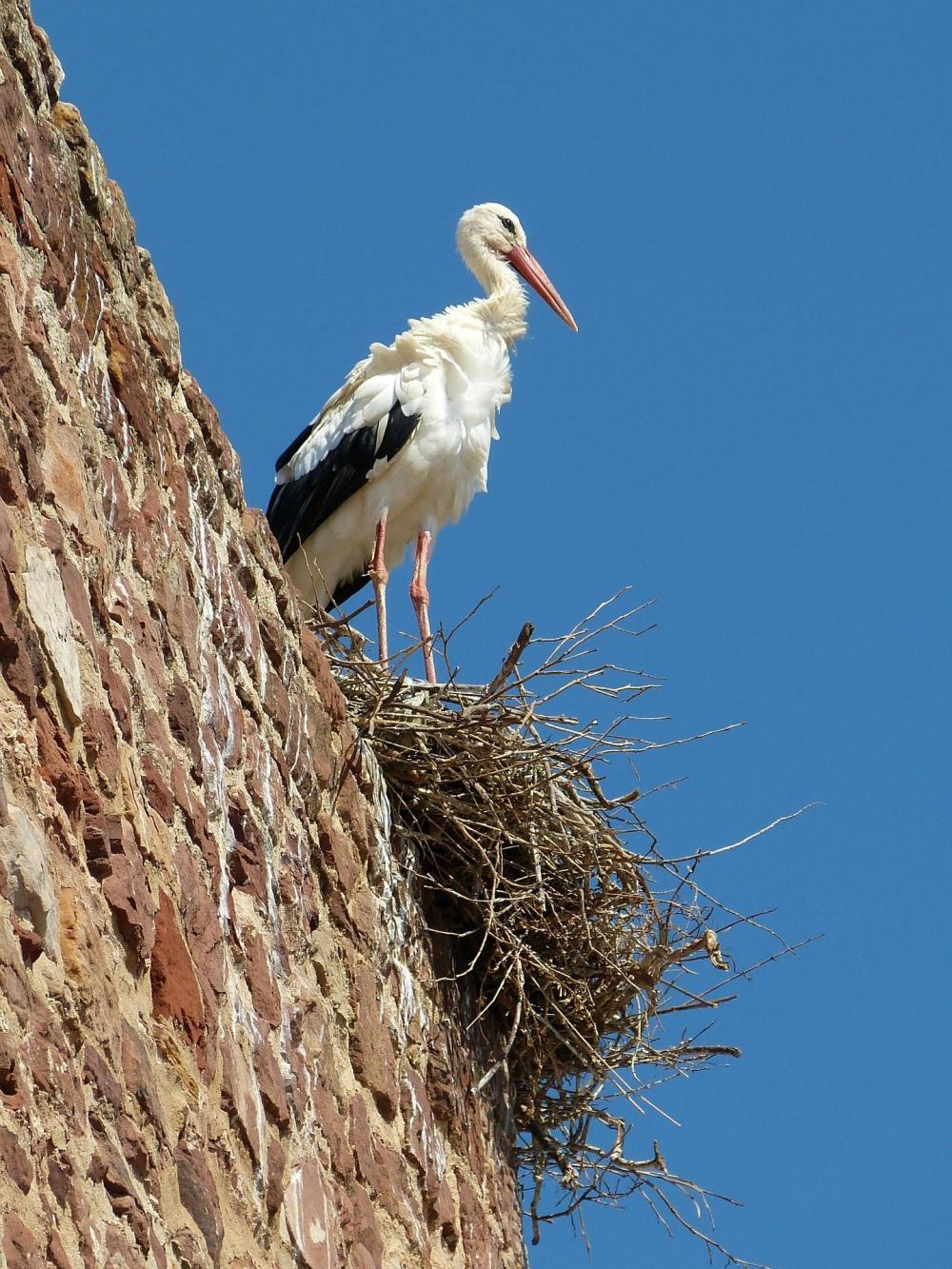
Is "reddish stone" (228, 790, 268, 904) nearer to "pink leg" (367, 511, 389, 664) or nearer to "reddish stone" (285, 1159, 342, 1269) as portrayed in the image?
"reddish stone" (285, 1159, 342, 1269)

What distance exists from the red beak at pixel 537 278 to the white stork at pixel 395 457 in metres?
0.99

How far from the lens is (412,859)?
5.79 metres

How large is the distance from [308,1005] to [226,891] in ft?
1.61

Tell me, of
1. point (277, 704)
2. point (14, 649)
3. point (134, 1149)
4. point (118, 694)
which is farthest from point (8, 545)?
point (277, 704)

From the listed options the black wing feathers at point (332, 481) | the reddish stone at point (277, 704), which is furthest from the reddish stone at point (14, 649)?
the black wing feathers at point (332, 481)

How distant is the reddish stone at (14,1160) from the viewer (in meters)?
2.79

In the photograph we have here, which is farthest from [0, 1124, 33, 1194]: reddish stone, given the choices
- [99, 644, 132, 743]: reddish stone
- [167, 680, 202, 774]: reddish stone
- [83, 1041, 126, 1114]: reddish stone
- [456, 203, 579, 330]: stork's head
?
[456, 203, 579, 330]: stork's head

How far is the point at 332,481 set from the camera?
8.38 meters

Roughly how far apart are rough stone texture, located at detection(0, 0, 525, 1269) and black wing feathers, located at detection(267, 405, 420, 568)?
293 centimetres

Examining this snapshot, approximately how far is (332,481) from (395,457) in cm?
27

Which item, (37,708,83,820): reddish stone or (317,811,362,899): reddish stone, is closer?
(37,708,83,820): reddish stone

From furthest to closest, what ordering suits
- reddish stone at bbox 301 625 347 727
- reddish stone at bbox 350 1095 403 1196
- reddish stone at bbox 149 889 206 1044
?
reddish stone at bbox 301 625 347 727 → reddish stone at bbox 350 1095 403 1196 → reddish stone at bbox 149 889 206 1044

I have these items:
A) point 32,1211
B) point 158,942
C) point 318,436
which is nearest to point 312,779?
point 158,942

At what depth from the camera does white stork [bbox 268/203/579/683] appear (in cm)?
834
